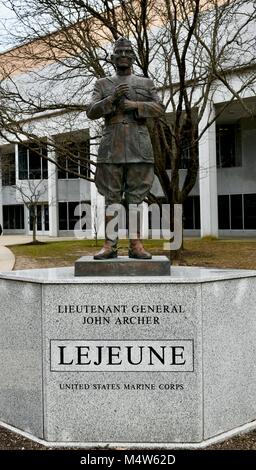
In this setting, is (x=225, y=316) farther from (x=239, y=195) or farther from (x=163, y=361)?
(x=239, y=195)

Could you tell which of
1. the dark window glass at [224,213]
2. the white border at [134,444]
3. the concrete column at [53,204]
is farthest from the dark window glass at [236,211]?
the white border at [134,444]

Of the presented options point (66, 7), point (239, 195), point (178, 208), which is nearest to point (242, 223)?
point (239, 195)

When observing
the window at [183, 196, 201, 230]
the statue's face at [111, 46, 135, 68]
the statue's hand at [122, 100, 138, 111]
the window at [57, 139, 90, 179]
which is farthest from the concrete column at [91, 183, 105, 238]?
the statue's hand at [122, 100, 138, 111]

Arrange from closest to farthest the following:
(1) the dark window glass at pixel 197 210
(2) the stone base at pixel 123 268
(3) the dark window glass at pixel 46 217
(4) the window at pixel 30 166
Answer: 1. (2) the stone base at pixel 123 268
2. (1) the dark window glass at pixel 197 210
3. (4) the window at pixel 30 166
4. (3) the dark window glass at pixel 46 217

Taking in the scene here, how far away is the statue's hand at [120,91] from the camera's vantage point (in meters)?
5.62

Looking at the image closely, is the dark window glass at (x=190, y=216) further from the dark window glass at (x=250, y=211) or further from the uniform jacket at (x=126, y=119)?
the uniform jacket at (x=126, y=119)

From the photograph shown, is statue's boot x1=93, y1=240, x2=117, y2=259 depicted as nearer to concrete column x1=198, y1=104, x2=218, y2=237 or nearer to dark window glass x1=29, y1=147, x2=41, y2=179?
concrete column x1=198, y1=104, x2=218, y2=237

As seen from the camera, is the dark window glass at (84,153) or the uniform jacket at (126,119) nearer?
the uniform jacket at (126,119)

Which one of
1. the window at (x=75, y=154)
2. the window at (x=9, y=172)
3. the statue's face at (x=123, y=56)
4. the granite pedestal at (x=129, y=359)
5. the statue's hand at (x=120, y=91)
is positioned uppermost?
the window at (x=9, y=172)

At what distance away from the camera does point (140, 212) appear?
6.06 m

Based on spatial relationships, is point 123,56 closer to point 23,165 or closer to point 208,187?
point 208,187

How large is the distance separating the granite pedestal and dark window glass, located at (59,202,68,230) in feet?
124

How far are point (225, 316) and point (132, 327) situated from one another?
86 cm

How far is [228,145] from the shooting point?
34.7 meters
